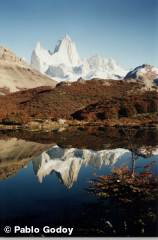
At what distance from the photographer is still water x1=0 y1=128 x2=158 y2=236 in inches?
489

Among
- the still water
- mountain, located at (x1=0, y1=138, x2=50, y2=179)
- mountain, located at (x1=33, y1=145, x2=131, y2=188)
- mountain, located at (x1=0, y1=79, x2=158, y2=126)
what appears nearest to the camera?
the still water

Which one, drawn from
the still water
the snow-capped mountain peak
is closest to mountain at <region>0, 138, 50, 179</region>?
the still water

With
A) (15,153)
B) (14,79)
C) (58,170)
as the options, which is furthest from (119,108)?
(14,79)

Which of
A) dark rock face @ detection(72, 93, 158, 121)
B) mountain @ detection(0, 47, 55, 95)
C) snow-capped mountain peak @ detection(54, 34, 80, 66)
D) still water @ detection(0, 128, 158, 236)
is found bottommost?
still water @ detection(0, 128, 158, 236)

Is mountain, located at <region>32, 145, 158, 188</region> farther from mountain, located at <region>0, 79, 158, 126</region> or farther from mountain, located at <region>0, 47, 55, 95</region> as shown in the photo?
mountain, located at <region>0, 47, 55, 95</region>

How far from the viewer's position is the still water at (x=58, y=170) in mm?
12430

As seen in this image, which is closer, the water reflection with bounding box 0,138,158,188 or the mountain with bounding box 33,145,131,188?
the mountain with bounding box 33,145,131,188

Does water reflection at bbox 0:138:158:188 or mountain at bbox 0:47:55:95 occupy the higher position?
mountain at bbox 0:47:55:95

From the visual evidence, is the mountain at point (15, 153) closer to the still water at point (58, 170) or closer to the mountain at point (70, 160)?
the still water at point (58, 170)

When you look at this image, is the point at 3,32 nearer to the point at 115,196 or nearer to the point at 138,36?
the point at 138,36

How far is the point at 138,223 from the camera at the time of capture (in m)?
11.8

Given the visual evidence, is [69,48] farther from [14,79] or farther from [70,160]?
[14,79]

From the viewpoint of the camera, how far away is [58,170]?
15062mm

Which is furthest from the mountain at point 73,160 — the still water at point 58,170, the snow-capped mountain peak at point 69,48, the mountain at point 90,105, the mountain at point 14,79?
the mountain at point 14,79
